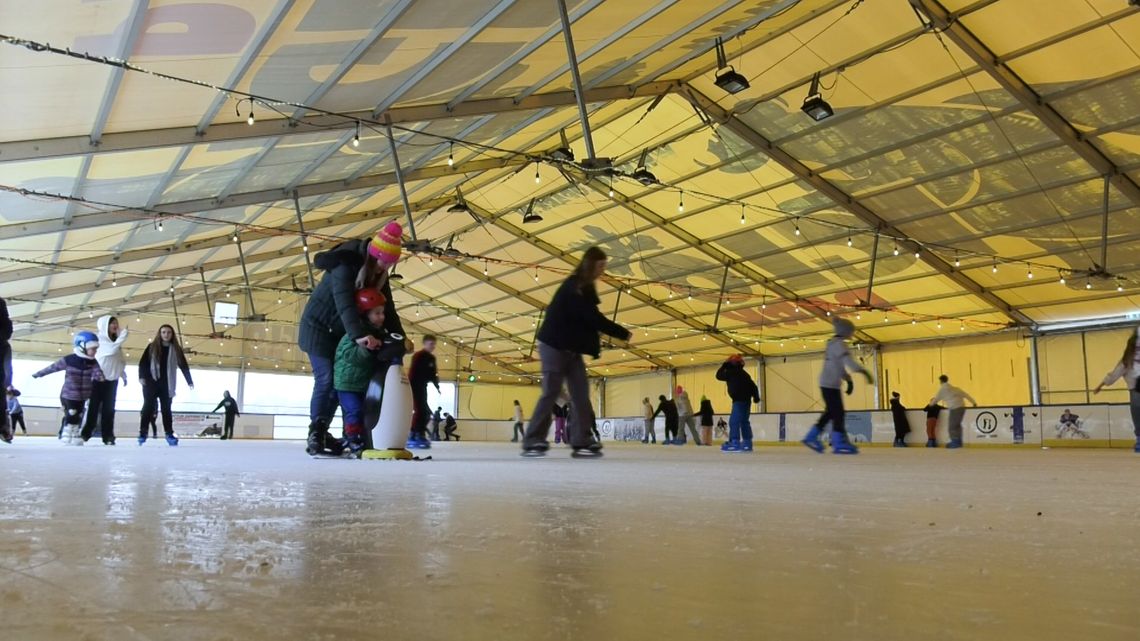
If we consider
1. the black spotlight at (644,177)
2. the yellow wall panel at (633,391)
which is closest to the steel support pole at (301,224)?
the black spotlight at (644,177)

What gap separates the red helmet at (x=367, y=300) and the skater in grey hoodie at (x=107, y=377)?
440 cm

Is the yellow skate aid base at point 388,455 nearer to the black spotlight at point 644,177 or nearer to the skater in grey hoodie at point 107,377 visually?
the skater in grey hoodie at point 107,377

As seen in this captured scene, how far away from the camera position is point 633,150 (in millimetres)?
16359

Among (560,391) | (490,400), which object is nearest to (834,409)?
(560,391)

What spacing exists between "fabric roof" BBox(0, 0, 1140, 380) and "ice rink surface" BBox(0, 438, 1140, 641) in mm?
6084

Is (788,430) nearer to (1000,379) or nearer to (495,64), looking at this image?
(1000,379)

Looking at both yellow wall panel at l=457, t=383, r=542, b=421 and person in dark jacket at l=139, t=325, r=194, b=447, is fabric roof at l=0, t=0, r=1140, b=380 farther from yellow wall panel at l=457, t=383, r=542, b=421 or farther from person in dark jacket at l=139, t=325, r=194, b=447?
yellow wall panel at l=457, t=383, r=542, b=421

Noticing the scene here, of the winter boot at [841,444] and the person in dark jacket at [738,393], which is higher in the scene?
the person in dark jacket at [738,393]

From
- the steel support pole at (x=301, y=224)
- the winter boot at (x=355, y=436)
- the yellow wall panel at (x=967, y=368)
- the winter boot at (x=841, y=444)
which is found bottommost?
the winter boot at (x=841, y=444)

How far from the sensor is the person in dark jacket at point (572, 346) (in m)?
4.93

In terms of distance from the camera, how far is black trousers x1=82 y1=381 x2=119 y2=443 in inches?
302

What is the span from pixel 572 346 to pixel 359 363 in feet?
4.29

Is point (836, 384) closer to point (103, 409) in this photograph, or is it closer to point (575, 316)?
point (575, 316)

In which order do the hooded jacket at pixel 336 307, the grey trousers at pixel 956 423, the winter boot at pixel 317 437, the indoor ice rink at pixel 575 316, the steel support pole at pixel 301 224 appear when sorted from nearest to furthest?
the indoor ice rink at pixel 575 316 < the hooded jacket at pixel 336 307 < the winter boot at pixel 317 437 < the steel support pole at pixel 301 224 < the grey trousers at pixel 956 423
